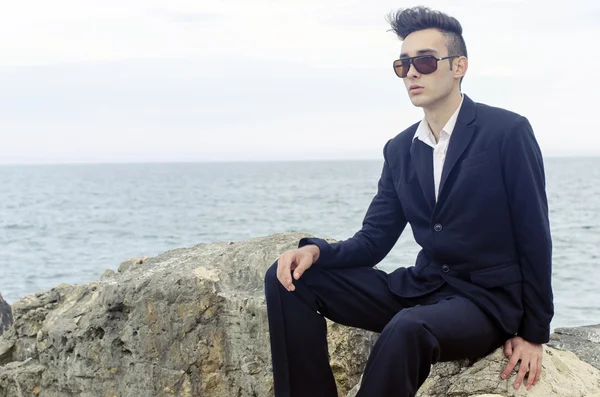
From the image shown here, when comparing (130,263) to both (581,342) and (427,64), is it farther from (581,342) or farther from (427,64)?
(581,342)

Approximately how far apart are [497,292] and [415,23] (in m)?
1.25

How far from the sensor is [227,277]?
4312 mm

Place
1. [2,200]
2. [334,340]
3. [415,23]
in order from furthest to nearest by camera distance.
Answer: [2,200], [334,340], [415,23]

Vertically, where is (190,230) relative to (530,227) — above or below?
below

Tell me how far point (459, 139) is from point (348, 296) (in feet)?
2.77

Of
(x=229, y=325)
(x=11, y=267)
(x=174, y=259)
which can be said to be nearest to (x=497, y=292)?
(x=229, y=325)

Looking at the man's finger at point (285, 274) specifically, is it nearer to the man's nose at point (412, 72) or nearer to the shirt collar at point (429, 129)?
the shirt collar at point (429, 129)

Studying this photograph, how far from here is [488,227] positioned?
10.4 feet

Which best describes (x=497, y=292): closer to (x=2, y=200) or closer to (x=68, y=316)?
(x=68, y=316)

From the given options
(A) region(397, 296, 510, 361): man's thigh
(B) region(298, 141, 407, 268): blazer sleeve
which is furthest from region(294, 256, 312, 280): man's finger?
(A) region(397, 296, 510, 361): man's thigh

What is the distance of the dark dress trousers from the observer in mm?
2913

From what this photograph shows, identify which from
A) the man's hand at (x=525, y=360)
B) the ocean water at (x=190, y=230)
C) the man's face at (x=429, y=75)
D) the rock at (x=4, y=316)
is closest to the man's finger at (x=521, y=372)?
the man's hand at (x=525, y=360)

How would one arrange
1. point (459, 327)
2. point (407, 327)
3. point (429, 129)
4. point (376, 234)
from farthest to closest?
point (376, 234) < point (429, 129) < point (459, 327) < point (407, 327)

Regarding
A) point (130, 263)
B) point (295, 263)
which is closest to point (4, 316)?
point (130, 263)
